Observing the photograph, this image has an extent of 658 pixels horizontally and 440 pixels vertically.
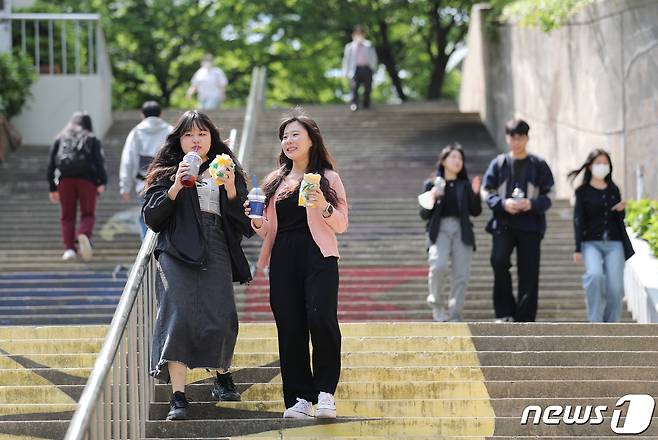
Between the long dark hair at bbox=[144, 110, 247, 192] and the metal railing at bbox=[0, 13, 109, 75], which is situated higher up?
the metal railing at bbox=[0, 13, 109, 75]

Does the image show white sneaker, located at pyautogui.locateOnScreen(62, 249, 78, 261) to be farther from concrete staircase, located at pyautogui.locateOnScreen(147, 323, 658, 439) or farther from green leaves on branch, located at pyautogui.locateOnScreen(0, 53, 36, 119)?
green leaves on branch, located at pyautogui.locateOnScreen(0, 53, 36, 119)

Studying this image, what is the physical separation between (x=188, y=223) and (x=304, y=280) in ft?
2.49

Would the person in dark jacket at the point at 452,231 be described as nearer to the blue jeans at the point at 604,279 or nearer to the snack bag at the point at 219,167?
the blue jeans at the point at 604,279

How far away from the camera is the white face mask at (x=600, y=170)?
11.5 m

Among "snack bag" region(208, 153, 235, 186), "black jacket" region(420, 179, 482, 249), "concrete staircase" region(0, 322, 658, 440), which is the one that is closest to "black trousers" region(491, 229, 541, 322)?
"black jacket" region(420, 179, 482, 249)

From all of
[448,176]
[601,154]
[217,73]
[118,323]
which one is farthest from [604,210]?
[217,73]

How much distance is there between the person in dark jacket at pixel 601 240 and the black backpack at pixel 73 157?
5.24 m

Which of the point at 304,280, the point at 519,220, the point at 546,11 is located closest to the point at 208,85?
the point at 546,11

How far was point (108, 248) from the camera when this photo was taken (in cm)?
1516

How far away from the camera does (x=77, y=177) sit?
563 inches

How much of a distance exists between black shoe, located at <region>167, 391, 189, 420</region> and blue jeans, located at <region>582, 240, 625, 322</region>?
4.46m

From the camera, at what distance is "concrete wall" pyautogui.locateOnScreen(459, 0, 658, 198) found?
15.0m

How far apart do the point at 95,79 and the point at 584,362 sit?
14404 millimetres

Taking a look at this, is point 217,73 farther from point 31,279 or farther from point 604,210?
point 604,210
